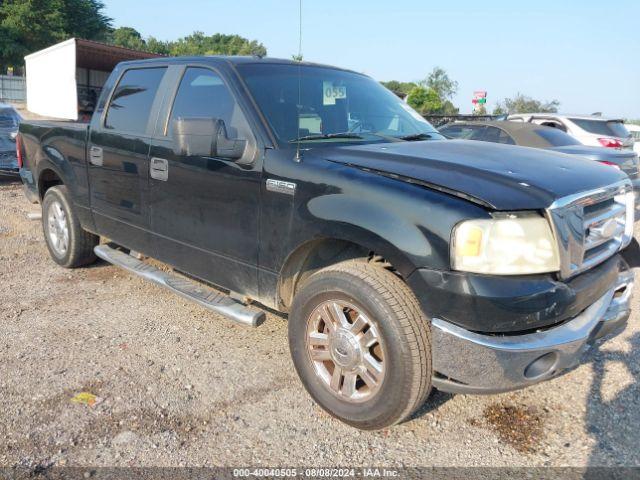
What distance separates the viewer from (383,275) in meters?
2.72

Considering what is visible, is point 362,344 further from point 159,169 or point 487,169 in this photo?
point 159,169

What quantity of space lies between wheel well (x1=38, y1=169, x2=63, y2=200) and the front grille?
190 inches

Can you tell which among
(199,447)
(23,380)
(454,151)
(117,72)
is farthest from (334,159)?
(117,72)

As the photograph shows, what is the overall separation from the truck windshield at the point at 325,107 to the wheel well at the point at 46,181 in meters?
2.96

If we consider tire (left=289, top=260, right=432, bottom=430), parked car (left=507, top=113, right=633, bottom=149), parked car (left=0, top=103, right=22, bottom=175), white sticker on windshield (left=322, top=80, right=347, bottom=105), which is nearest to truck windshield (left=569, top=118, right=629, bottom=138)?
parked car (left=507, top=113, right=633, bottom=149)

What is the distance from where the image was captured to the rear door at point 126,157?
13.5 ft

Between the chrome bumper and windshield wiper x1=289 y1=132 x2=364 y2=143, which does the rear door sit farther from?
the chrome bumper

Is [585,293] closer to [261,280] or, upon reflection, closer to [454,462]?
[454,462]

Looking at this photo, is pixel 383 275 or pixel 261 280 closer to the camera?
pixel 383 275

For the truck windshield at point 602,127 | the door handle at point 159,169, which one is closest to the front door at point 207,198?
the door handle at point 159,169

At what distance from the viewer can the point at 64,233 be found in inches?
211

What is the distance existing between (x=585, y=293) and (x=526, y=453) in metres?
0.86

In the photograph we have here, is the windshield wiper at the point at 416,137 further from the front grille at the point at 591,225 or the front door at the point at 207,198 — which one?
the front grille at the point at 591,225

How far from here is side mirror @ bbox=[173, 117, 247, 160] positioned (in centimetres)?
306
